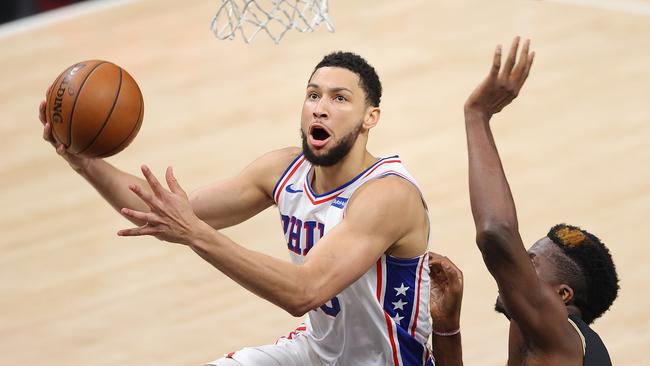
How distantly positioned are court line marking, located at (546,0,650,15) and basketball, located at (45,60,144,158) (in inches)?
243

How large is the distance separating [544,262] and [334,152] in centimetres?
84

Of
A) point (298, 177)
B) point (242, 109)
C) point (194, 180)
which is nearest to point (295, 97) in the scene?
point (242, 109)

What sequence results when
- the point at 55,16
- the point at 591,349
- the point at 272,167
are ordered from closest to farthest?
the point at 591,349
the point at 272,167
the point at 55,16

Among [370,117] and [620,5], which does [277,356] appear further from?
[620,5]

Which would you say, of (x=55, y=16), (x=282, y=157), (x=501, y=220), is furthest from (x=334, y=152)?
(x=55, y=16)

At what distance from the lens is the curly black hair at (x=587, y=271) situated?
15.1ft

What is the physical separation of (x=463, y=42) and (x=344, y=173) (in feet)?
17.0

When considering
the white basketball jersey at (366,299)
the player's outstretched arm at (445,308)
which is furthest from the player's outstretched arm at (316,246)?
the player's outstretched arm at (445,308)

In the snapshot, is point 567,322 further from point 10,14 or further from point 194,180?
point 10,14

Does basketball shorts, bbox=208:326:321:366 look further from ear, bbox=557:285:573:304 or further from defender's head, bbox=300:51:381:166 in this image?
ear, bbox=557:285:573:304

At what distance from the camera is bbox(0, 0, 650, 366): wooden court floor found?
659cm

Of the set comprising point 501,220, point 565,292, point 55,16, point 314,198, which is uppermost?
point 55,16

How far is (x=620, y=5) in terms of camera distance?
10.3 m

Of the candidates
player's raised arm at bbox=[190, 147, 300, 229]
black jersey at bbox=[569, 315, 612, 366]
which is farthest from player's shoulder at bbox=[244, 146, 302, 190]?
black jersey at bbox=[569, 315, 612, 366]
